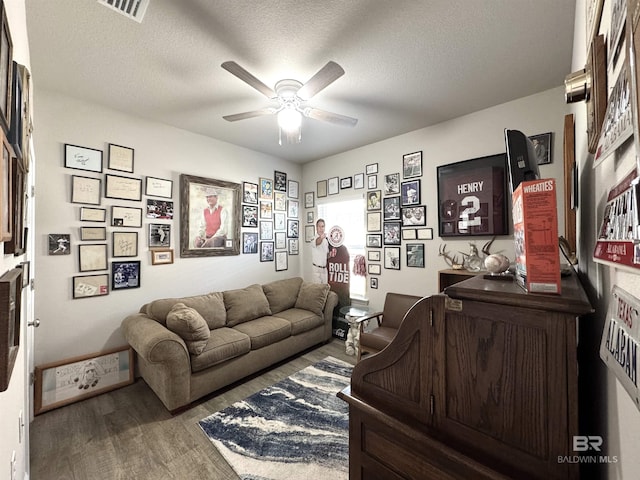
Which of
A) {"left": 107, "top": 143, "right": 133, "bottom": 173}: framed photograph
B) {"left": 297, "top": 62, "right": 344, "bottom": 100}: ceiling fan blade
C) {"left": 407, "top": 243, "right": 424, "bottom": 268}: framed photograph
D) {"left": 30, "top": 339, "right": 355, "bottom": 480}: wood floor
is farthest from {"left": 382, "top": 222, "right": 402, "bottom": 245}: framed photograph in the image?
{"left": 107, "top": 143, "right": 133, "bottom": 173}: framed photograph

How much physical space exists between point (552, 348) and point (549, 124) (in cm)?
A: 275

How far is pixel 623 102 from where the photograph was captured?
1.28 ft

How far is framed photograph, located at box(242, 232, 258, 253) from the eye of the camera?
382 cm

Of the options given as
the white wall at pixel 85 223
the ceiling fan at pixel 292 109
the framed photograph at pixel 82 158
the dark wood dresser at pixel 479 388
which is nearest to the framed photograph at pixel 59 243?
the white wall at pixel 85 223

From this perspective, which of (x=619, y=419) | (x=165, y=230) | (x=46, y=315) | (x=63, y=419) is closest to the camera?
(x=619, y=419)

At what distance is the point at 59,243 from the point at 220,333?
5.61 feet

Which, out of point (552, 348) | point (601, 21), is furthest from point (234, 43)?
point (552, 348)

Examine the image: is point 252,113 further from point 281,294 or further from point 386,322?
point 386,322

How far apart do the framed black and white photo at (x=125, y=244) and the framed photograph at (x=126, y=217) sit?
Result: 10 centimetres

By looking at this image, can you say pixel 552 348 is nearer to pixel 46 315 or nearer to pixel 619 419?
pixel 619 419

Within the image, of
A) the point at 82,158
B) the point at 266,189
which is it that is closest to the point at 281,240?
the point at 266,189

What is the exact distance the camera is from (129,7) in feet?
4.83

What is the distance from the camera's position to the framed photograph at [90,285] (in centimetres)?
249

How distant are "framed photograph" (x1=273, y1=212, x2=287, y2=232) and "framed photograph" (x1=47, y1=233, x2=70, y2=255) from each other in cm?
244
